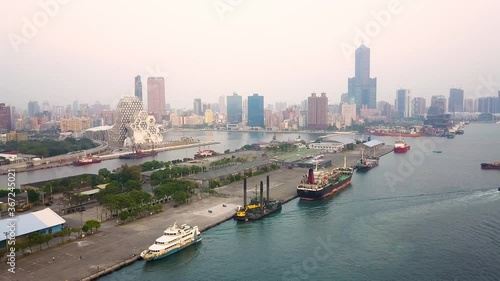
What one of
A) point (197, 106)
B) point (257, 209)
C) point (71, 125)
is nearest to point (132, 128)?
point (71, 125)

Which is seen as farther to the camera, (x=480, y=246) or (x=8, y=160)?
(x=8, y=160)

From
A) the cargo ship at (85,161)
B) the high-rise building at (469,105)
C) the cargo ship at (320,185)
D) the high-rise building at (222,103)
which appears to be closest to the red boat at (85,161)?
the cargo ship at (85,161)

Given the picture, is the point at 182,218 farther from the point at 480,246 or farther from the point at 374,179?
the point at 374,179

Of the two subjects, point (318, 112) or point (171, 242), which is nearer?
point (171, 242)

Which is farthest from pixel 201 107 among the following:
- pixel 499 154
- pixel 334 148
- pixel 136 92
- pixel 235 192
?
pixel 235 192

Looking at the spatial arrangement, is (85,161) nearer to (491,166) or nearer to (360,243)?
(360,243)

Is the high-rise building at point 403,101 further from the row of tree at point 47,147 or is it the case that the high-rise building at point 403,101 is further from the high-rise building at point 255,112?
the row of tree at point 47,147
